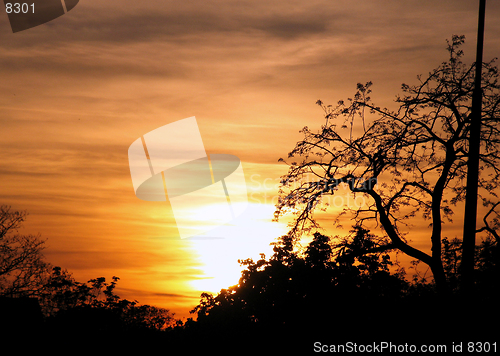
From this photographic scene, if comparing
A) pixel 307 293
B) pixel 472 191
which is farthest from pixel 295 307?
pixel 472 191

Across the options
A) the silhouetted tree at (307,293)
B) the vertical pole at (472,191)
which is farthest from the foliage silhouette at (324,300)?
the vertical pole at (472,191)

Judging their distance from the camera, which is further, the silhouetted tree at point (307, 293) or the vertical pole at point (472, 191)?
the silhouetted tree at point (307, 293)

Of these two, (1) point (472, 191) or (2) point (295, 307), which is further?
(2) point (295, 307)

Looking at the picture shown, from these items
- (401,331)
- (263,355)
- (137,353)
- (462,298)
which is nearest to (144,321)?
(137,353)

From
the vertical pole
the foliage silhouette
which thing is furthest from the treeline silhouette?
the vertical pole

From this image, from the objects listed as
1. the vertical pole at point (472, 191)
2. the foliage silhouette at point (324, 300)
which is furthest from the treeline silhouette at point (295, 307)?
the vertical pole at point (472, 191)

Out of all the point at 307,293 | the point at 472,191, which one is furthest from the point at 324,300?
the point at 472,191

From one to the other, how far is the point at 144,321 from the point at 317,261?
845 centimetres

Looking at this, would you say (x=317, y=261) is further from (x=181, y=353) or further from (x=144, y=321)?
(x=144, y=321)

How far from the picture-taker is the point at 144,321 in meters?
20.9

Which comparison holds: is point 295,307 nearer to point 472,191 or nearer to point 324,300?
point 324,300

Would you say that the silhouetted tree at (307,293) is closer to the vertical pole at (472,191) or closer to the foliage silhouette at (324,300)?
the foliage silhouette at (324,300)

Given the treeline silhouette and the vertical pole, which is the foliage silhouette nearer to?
the treeline silhouette

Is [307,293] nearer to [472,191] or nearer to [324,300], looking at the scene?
[324,300]
